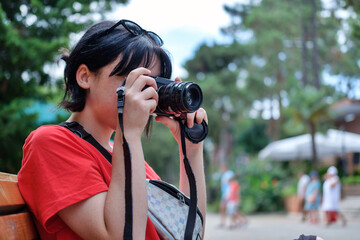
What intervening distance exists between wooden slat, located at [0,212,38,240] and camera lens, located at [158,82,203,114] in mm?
535

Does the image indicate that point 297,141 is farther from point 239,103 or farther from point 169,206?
point 169,206

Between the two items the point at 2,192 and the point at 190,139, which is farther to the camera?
the point at 190,139

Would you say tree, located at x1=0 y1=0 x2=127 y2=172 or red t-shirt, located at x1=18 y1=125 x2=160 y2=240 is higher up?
tree, located at x1=0 y1=0 x2=127 y2=172

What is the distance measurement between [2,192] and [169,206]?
49 cm

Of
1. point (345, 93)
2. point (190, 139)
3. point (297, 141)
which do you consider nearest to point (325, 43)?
point (345, 93)

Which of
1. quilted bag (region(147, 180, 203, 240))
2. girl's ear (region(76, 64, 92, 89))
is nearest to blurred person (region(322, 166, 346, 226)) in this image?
quilted bag (region(147, 180, 203, 240))

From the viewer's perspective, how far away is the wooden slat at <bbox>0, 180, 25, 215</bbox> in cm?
121

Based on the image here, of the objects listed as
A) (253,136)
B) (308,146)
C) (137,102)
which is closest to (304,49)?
(308,146)

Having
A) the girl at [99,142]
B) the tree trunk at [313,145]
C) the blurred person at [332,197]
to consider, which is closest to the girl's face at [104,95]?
the girl at [99,142]

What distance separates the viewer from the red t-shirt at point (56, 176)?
1187 millimetres

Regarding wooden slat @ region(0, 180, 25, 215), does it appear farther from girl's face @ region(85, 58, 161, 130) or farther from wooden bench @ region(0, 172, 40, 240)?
A: girl's face @ region(85, 58, 161, 130)

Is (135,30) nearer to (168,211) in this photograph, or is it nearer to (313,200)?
(168,211)

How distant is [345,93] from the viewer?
34250mm

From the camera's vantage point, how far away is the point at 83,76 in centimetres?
146
